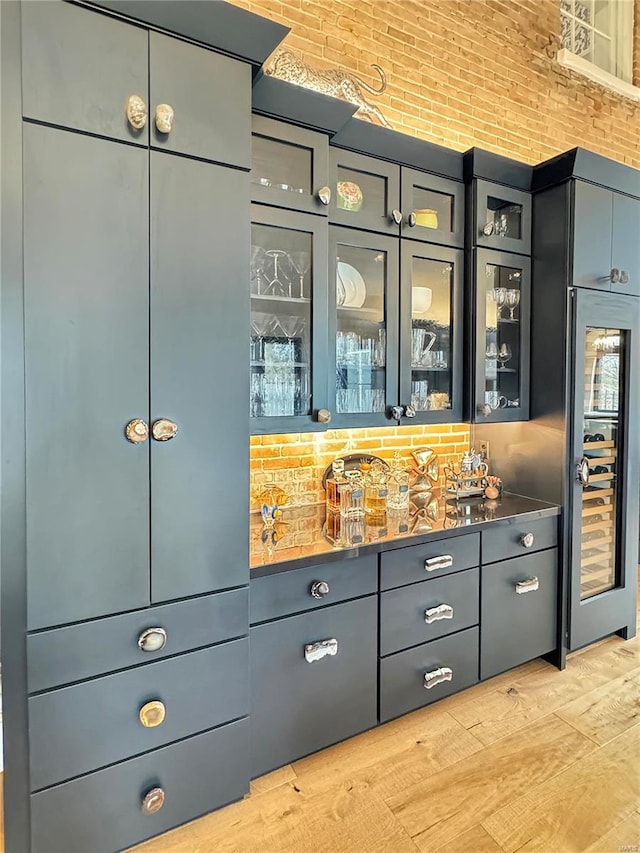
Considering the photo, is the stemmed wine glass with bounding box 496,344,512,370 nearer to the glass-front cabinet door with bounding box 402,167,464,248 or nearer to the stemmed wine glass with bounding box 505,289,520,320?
the stemmed wine glass with bounding box 505,289,520,320

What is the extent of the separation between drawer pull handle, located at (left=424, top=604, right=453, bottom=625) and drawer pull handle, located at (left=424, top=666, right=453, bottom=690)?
22 centimetres

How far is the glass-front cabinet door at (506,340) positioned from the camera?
8.00 feet

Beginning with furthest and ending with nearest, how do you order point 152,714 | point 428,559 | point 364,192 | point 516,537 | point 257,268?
point 516,537 < point 364,192 < point 428,559 < point 257,268 < point 152,714

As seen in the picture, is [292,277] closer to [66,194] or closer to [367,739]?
[66,194]

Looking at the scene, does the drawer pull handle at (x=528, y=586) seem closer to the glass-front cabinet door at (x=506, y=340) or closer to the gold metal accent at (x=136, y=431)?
the glass-front cabinet door at (x=506, y=340)

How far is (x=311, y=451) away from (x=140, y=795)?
145 cm

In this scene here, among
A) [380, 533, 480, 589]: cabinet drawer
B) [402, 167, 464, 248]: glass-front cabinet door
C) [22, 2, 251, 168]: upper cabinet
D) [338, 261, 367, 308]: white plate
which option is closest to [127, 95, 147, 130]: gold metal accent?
[22, 2, 251, 168]: upper cabinet

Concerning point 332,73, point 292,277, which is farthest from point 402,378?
point 332,73

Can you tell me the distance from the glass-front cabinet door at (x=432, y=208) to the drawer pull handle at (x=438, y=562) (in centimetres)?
145

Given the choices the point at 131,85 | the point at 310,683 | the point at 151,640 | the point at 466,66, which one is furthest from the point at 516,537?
the point at 466,66

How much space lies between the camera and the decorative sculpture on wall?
7.11 ft

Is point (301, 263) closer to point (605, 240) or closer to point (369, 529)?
point (369, 529)

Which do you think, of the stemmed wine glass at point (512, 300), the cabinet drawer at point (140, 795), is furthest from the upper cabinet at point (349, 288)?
the cabinet drawer at point (140, 795)

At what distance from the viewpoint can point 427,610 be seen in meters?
2.01
